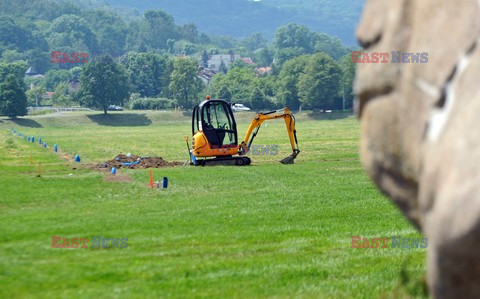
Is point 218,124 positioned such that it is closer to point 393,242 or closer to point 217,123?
point 217,123

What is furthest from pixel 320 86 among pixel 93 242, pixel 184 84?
pixel 93 242

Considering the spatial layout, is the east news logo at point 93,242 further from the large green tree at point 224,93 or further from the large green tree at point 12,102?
the large green tree at point 224,93

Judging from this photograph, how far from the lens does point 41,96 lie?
189625 millimetres

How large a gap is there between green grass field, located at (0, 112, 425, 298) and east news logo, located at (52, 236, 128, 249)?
221 mm

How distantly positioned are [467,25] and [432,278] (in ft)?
7.14

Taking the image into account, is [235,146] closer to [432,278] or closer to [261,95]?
[432,278]

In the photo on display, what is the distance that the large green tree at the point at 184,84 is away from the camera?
162 meters

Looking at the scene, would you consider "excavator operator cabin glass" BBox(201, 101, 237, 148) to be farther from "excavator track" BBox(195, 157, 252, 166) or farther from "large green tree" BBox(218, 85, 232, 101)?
"large green tree" BBox(218, 85, 232, 101)

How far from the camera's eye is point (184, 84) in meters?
163

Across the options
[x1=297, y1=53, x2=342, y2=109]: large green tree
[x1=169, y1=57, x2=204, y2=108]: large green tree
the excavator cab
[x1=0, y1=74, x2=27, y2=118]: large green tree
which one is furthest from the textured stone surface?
[x1=169, y1=57, x2=204, y2=108]: large green tree

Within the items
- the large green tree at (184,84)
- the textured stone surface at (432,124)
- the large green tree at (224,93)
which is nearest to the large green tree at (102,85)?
the large green tree at (184,84)

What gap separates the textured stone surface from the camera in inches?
275

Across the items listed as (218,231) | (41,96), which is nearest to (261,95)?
(41,96)

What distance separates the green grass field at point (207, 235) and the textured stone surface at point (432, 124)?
1683 millimetres
